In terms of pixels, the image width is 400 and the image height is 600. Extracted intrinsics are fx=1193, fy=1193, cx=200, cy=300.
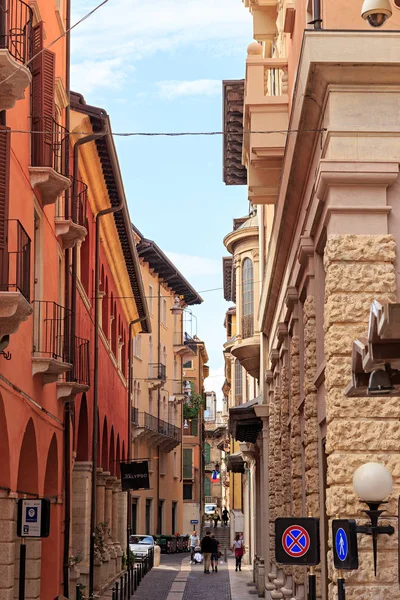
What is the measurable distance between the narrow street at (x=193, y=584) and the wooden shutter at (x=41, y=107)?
15.6m

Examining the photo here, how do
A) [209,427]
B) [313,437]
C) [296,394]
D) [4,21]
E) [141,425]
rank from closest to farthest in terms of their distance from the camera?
[4,21] < [313,437] < [296,394] < [141,425] < [209,427]

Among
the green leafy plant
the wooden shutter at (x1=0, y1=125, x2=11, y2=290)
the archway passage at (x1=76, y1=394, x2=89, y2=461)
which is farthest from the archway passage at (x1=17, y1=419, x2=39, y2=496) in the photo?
the green leafy plant

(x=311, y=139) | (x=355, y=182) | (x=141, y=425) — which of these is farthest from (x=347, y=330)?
(x=141, y=425)

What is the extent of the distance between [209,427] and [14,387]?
4993 inches

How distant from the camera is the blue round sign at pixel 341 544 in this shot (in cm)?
1072

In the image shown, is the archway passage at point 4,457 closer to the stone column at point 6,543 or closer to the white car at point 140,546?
the stone column at point 6,543

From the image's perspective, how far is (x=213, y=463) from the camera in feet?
483

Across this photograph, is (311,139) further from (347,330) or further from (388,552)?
(388,552)

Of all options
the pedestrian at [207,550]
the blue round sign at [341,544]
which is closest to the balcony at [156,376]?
the pedestrian at [207,550]

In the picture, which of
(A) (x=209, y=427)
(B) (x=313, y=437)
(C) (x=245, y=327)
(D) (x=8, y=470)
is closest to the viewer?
(B) (x=313, y=437)

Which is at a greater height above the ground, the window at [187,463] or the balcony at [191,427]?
the balcony at [191,427]

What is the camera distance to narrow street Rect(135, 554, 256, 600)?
3316 centimetres

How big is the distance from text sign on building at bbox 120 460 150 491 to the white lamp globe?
80.3ft

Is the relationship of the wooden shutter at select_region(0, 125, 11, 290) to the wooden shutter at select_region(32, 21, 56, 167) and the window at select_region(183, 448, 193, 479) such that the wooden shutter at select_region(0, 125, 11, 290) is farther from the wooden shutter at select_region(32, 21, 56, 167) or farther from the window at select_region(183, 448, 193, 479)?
the window at select_region(183, 448, 193, 479)
